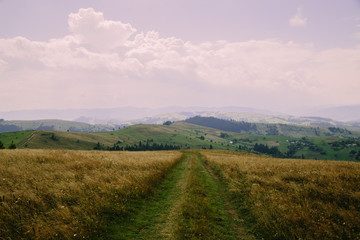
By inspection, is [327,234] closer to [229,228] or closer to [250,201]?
[229,228]

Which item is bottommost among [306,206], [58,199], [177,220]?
[177,220]

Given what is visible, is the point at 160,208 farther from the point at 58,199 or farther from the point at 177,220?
the point at 58,199

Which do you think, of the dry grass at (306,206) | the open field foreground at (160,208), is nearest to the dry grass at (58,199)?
the open field foreground at (160,208)

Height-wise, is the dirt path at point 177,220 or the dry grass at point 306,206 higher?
the dry grass at point 306,206

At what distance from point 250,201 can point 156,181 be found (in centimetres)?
746

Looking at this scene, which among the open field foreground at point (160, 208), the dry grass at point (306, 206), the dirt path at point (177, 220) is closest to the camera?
the open field foreground at point (160, 208)

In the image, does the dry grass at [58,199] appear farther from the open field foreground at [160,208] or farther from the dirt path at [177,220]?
the dirt path at [177,220]

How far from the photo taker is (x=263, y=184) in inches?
526

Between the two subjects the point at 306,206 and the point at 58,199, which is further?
the point at 306,206

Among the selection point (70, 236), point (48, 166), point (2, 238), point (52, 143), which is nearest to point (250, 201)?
point (70, 236)

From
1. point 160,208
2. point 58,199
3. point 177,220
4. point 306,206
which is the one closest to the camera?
point 177,220

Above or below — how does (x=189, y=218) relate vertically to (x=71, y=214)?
below

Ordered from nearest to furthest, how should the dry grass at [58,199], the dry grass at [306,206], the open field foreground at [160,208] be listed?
1. the dry grass at [58,199]
2. the open field foreground at [160,208]
3. the dry grass at [306,206]

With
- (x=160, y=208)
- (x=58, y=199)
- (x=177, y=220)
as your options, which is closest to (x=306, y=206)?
(x=177, y=220)
